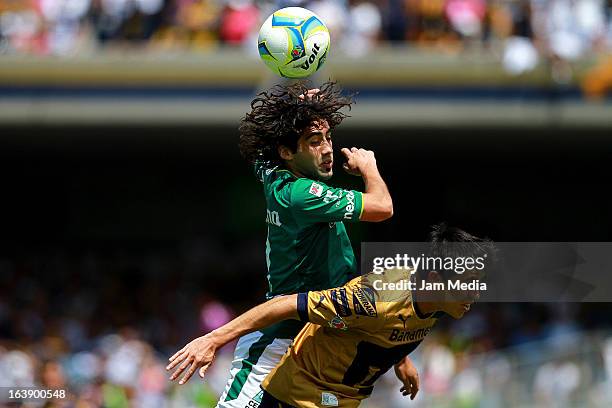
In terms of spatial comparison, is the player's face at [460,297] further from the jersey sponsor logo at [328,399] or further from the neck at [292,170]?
the neck at [292,170]

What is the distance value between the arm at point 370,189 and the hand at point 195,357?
99cm

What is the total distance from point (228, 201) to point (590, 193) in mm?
6006

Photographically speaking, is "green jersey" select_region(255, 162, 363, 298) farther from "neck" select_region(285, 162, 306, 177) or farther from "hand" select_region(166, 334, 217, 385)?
"hand" select_region(166, 334, 217, 385)

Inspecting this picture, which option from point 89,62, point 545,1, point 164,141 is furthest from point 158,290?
point 545,1

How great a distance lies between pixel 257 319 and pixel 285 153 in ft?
3.04

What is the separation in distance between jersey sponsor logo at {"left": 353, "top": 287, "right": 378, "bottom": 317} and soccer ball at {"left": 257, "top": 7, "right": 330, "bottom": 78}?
4.78 feet

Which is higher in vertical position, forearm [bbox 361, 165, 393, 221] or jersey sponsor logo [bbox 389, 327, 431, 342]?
forearm [bbox 361, 165, 393, 221]

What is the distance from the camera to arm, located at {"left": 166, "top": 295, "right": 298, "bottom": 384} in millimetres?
5434

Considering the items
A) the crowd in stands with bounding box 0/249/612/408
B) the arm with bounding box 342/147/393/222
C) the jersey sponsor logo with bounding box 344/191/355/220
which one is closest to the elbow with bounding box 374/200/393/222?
the arm with bounding box 342/147/393/222

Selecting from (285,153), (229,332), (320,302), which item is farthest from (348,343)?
(285,153)

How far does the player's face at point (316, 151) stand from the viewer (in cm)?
592

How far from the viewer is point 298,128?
19.4ft

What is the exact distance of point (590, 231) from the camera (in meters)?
18.6

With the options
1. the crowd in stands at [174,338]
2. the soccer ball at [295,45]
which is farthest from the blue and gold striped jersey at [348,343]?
the crowd in stands at [174,338]
